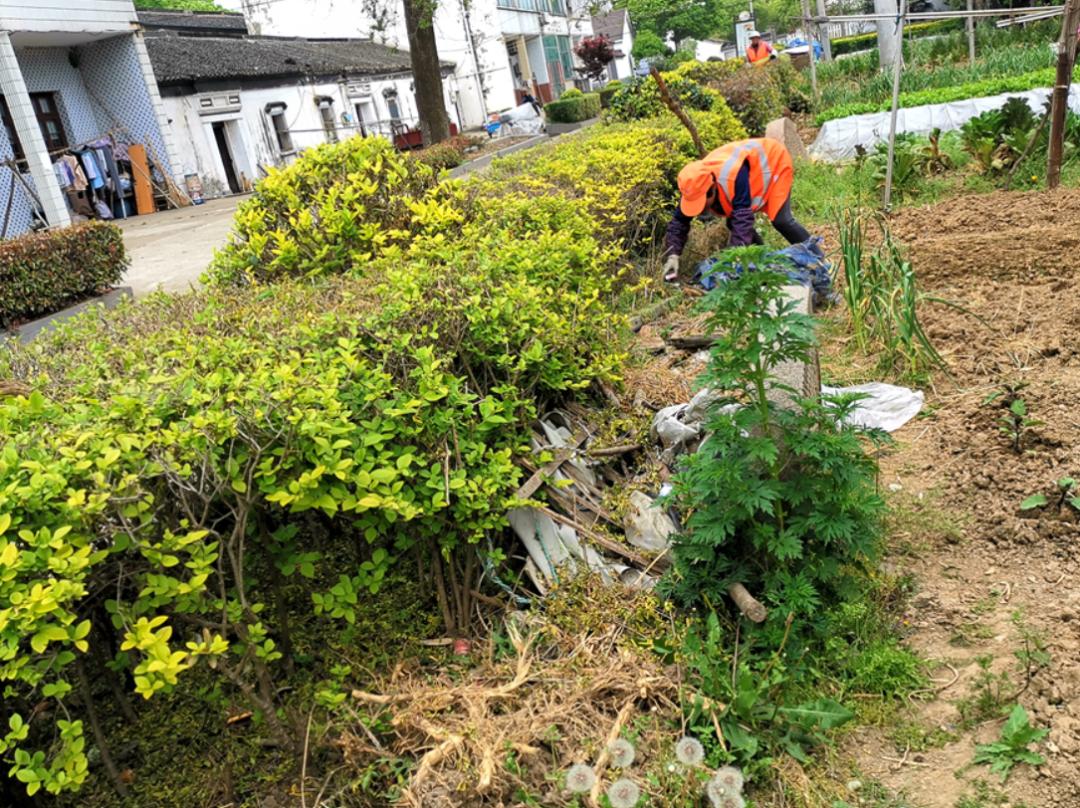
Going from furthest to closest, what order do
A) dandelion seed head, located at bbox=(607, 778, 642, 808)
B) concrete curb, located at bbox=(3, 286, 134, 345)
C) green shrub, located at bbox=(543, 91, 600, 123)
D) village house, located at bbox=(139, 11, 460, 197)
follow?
green shrub, located at bbox=(543, 91, 600, 123) < village house, located at bbox=(139, 11, 460, 197) < concrete curb, located at bbox=(3, 286, 134, 345) < dandelion seed head, located at bbox=(607, 778, 642, 808)

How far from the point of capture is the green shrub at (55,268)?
8.85 meters

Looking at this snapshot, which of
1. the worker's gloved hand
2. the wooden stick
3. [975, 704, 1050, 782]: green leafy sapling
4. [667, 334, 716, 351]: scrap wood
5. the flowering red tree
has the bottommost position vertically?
[975, 704, 1050, 782]: green leafy sapling

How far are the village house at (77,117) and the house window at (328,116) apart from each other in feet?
25.1

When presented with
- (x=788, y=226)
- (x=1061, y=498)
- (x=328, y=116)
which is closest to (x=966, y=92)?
(x=788, y=226)

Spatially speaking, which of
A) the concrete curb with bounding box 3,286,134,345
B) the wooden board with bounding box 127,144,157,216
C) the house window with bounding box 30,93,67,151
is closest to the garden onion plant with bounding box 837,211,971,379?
the concrete curb with bounding box 3,286,134,345

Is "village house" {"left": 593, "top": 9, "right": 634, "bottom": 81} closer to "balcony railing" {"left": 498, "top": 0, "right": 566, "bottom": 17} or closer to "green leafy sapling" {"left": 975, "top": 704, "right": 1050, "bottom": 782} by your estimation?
"balcony railing" {"left": 498, "top": 0, "right": 566, "bottom": 17}

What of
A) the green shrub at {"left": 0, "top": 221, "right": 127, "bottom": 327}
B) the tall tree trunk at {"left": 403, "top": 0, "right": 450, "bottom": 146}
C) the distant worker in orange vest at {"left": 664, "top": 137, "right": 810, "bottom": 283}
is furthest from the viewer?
the tall tree trunk at {"left": 403, "top": 0, "right": 450, "bottom": 146}

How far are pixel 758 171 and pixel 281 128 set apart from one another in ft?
72.6

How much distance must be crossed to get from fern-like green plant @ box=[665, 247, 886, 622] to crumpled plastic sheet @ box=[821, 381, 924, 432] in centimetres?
136

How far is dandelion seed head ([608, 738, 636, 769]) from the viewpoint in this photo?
2309mm

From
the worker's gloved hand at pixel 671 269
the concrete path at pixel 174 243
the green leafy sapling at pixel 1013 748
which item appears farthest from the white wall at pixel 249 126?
the green leafy sapling at pixel 1013 748

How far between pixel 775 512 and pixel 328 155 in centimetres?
328

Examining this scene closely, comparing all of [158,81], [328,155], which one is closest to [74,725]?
[328,155]

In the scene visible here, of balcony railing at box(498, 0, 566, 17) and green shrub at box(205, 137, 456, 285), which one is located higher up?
balcony railing at box(498, 0, 566, 17)
